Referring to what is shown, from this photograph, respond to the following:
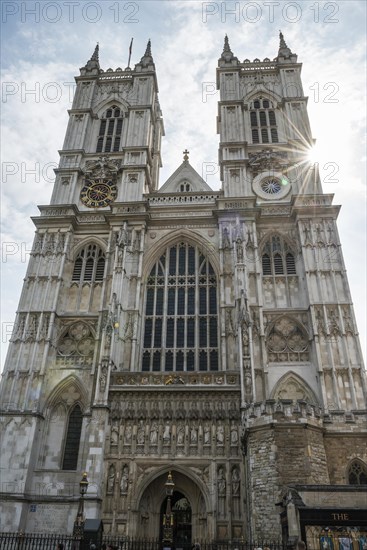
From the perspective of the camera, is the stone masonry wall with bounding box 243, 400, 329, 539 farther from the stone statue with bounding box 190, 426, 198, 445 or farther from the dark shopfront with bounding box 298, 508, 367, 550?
the dark shopfront with bounding box 298, 508, 367, 550

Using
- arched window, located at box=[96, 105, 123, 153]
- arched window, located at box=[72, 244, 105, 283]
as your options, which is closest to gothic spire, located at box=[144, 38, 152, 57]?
arched window, located at box=[96, 105, 123, 153]

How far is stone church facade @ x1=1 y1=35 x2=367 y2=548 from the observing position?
17.8 meters

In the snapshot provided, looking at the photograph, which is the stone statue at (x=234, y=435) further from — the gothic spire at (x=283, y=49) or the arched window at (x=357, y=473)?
the gothic spire at (x=283, y=49)

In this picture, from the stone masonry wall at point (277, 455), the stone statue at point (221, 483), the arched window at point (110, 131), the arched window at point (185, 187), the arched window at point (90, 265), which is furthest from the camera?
the arched window at point (110, 131)

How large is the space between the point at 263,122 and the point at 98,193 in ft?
41.4

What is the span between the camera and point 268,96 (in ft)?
109

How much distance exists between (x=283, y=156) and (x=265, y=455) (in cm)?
1983

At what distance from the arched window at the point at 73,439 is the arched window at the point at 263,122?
20689 millimetres

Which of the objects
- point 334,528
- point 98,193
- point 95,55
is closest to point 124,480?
point 334,528

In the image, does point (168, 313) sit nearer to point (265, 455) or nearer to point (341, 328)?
point (341, 328)

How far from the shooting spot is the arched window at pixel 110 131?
105 ft

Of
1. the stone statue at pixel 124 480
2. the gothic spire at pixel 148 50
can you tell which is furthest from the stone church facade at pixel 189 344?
the gothic spire at pixel 148 50

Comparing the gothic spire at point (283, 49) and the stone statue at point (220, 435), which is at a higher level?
the gothic spire at point (283, 49)

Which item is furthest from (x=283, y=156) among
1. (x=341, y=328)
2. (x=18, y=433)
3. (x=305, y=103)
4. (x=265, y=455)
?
(x=18, y=433)
